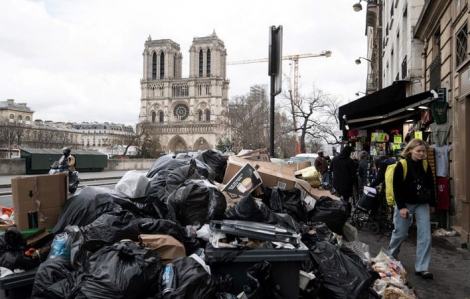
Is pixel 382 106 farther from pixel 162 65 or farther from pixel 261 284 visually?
pixel 162 65

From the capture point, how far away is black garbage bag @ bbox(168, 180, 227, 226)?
3947mm

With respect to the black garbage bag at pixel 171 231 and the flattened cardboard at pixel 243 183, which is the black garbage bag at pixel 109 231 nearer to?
the black garbage bag at pixel 171 231

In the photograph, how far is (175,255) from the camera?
3.26 meters

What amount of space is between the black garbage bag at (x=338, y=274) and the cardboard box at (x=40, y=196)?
2551 mm

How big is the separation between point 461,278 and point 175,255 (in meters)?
3.74

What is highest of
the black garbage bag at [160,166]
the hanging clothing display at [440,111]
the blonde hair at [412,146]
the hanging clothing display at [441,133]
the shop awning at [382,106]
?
the shop awning at [382,106]

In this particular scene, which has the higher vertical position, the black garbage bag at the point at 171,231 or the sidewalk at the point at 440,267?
the black garbage bag at the point at 171,231

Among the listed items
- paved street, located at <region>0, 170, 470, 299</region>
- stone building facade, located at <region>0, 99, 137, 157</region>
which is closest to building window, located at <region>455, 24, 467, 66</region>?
paved street, located at <region>0, 170, 470, 299</region>

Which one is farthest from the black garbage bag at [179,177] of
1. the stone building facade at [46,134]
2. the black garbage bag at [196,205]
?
the stone building facade at [46,134]

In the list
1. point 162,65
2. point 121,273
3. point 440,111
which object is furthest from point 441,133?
point 162,65

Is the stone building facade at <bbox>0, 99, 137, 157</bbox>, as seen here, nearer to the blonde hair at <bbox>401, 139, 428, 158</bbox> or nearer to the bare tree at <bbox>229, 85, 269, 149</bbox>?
the bare tree at <bbox>229, 85, 269, 149</bbox>

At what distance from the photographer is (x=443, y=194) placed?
24.5 feet

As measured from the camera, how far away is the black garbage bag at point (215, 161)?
251 inches

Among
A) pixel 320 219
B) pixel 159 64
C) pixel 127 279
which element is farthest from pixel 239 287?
pixel 159 64
